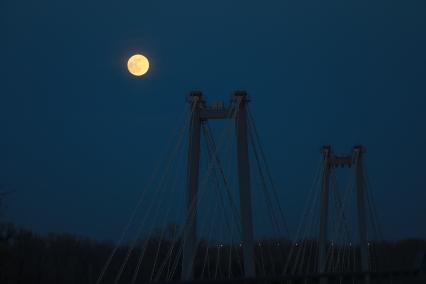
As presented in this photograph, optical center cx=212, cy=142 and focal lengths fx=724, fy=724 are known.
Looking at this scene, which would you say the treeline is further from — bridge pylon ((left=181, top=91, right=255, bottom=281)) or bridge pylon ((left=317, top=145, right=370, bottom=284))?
bridge pylon ((left=181, top=91, right=255, bottom=281))

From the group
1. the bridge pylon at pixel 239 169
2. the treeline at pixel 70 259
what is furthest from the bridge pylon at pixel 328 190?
the bridge pylon at pixel 239 169

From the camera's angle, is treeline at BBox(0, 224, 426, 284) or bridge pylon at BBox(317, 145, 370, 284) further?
treeline at BBox(0, 224, 426, 284)

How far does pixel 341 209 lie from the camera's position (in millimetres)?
28109

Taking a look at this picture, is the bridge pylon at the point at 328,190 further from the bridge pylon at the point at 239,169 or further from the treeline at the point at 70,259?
the bridge pylon at the point at 239,169

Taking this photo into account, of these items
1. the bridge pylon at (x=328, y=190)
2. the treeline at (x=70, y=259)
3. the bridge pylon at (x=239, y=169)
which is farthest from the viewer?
the treeline at (x=70, y=259)

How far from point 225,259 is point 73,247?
1029cm

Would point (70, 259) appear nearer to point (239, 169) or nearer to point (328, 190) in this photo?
point (328, 190)

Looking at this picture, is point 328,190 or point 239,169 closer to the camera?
point 239,169

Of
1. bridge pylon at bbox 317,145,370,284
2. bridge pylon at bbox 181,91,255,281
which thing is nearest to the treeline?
bridge pylon at bbox 317,145,370,284

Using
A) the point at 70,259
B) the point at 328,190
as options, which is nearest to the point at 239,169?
the point at 328,190

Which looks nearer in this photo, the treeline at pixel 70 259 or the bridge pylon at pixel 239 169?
the bridge pylon at pixel 239 169

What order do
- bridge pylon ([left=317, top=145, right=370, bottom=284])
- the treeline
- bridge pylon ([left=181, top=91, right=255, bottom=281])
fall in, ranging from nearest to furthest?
bridge pylon ([left=181, top=91, right=255, bottom=281]), bridge pylon ([left=317, top=145, right=370, bottom=284]), the treeline

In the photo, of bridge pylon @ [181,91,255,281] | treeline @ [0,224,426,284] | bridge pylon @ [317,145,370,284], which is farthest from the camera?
treeline @ [0,224,426,284]

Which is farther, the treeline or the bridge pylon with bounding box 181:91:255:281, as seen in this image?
the treeline
